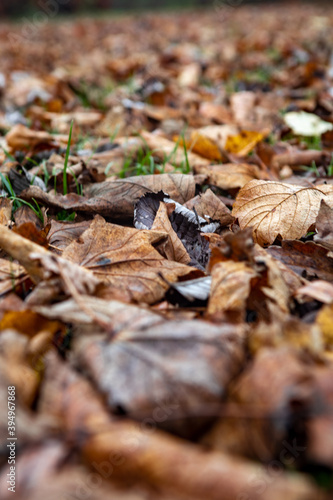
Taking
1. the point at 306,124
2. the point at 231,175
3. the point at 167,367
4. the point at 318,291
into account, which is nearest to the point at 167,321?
the point at 167,367

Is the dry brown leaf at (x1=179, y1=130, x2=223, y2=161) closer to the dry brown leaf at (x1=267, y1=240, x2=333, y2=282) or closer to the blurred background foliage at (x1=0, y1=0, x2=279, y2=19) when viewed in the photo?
the dry brown leaf at (x1=267, y1=240, x2=333, y2=282)

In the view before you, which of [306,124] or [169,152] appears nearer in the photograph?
[169,152]

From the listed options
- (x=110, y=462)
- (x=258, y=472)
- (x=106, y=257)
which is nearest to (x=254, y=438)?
(x=258, y=472)

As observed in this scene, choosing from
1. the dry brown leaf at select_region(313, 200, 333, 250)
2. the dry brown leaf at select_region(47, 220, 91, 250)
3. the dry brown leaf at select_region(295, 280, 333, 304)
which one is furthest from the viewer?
the dry brown leaf at select_region(47, 220, 91, 250)

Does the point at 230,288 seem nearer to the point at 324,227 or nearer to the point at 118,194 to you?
the point at 324,227

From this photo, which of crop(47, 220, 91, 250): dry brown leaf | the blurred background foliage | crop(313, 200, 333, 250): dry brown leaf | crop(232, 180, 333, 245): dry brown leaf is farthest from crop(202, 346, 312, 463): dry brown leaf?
the blurred background foliage

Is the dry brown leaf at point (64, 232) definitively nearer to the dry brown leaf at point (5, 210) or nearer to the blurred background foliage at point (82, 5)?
the dry brown leaf at point (5, 210)

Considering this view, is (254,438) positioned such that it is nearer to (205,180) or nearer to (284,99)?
(205,180)
